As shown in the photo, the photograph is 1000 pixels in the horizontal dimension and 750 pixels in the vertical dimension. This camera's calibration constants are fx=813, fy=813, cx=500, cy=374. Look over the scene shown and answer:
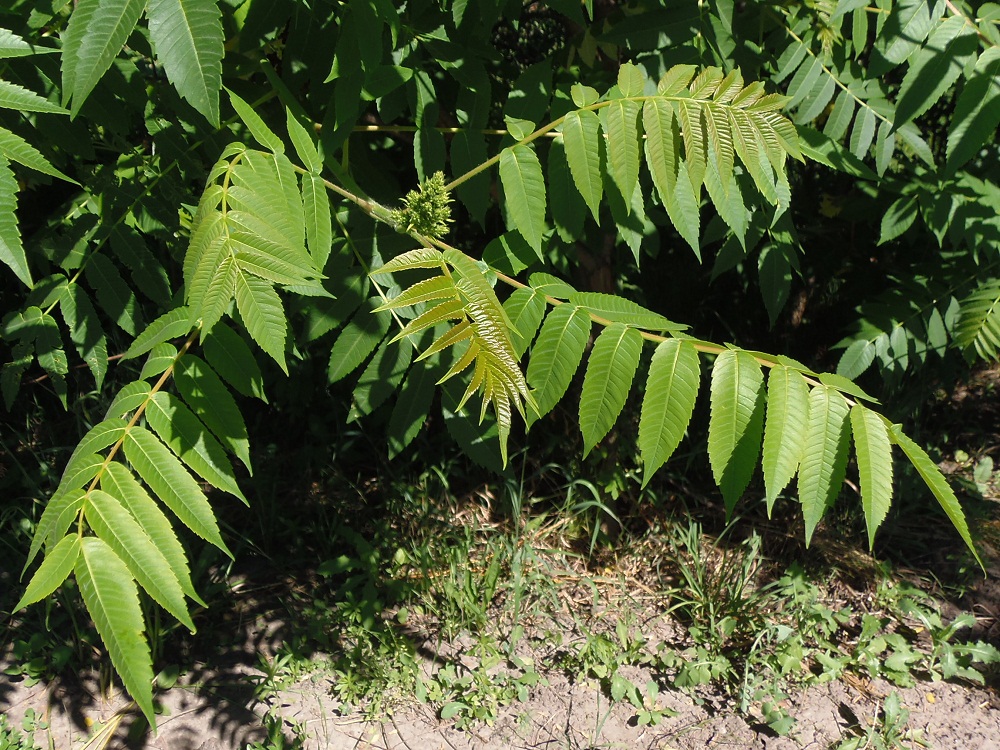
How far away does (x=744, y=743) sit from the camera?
107 inches

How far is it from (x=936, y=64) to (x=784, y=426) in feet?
3.64

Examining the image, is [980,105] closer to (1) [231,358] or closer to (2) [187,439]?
(1) [231,358]

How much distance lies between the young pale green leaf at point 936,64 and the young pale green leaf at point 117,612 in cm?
194

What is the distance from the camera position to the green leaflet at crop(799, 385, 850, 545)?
4.67 ft

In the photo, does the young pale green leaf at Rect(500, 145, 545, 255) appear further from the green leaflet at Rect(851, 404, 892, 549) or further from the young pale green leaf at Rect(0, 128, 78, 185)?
the young pale green leaf at Rect(0, 128, 78, 185)

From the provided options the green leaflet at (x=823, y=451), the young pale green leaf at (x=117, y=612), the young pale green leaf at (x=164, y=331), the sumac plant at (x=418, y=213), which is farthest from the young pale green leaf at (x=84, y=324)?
the green leaflet at (x=823, y=451)

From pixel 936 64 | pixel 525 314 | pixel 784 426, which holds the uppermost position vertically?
pixel 936 64

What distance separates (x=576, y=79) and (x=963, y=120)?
3.15 ft

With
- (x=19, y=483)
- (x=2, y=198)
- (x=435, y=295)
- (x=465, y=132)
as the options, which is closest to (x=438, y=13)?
(x=465, y=132)

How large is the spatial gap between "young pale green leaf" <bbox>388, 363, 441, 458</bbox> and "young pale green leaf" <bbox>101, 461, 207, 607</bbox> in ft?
2.31

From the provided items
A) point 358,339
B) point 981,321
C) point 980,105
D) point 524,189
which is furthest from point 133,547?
point 981,321

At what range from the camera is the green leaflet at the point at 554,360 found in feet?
5.08

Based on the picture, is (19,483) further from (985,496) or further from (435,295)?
(985,496)

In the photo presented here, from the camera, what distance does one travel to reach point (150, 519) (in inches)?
54.4
